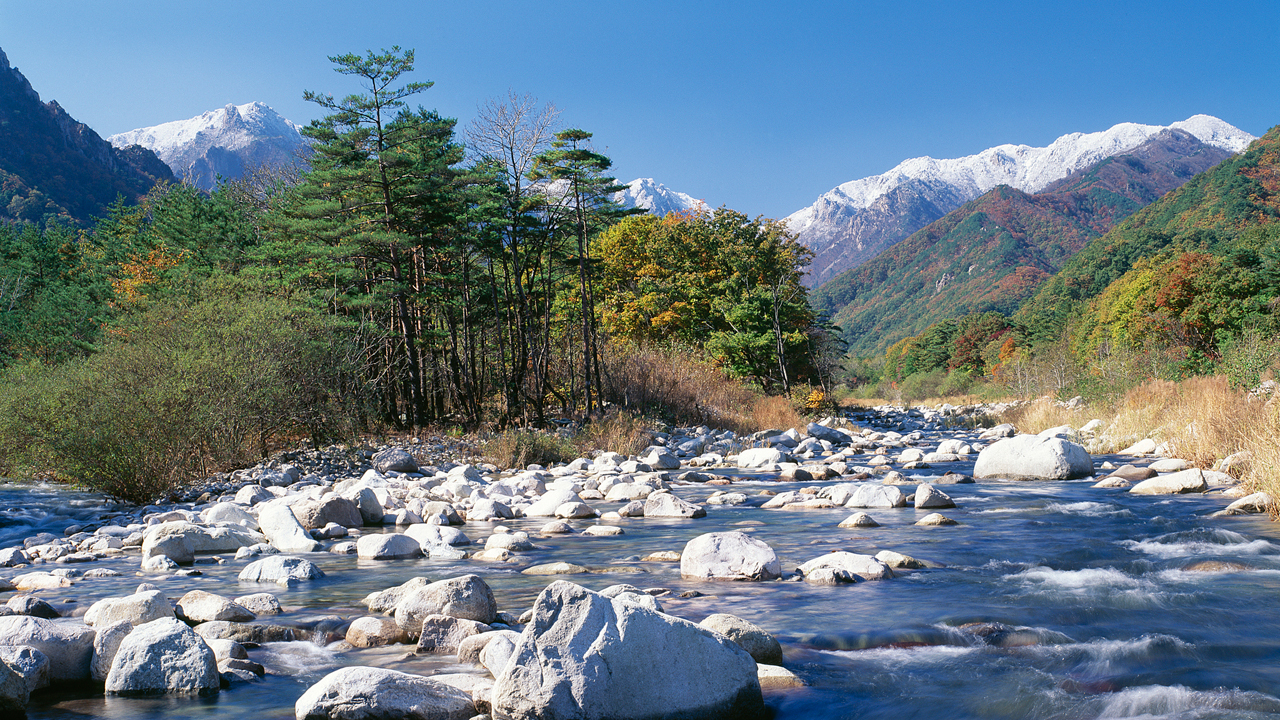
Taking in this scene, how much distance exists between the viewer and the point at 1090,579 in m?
5.35

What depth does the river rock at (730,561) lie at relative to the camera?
5539 mm

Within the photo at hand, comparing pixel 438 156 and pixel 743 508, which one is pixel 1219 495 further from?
pixel 438 156

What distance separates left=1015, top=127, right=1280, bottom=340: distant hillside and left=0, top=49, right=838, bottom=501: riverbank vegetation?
43.9 meters

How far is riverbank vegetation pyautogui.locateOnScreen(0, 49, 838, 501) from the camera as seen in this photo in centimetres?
1198

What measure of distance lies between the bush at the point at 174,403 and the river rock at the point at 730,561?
30.4ft

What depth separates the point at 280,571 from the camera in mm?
5887

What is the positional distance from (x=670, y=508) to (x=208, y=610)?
18.5ft

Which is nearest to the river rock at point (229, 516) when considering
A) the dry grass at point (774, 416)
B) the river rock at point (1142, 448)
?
the river rock at point (1142, 448)

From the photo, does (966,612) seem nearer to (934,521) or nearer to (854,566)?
(854,566)

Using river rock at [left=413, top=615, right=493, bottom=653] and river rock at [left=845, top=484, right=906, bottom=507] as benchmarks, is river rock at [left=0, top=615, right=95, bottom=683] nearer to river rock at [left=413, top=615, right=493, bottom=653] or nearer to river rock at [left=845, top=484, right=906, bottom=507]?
river rock at [left=413, top=615, right=493, bottom=653]

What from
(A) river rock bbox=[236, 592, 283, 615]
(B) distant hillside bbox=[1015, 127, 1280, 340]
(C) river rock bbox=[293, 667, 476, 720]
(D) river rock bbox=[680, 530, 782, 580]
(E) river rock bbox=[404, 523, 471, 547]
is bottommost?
(E) river rock bbox=[404, 523, 471, 547]

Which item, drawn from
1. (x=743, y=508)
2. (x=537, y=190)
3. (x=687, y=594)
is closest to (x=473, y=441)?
(x=537, y=190)

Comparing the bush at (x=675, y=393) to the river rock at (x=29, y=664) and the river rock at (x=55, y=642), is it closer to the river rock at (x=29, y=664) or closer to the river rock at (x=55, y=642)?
the river rock at (x=55, y=642)

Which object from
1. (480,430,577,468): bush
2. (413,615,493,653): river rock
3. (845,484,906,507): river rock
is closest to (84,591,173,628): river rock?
(413,615,493,653): river rock
